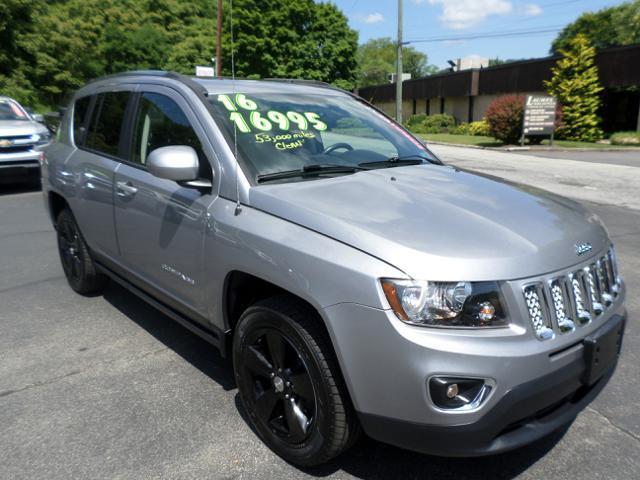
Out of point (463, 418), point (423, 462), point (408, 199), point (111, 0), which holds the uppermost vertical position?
point (111, 0)

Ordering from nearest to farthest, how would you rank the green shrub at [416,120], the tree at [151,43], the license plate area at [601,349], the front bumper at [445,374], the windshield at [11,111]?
the front bumper at [445,374], the license plate area at [601,349], the windshield at [11,111], the tree at [151,43], the green shrub at [416,120]

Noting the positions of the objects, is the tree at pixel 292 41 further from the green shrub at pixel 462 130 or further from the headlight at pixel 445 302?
the headlight at pixel 445 302

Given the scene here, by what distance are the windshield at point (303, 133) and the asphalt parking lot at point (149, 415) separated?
4.61 ft

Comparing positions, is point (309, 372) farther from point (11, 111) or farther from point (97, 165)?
point (11, 111)

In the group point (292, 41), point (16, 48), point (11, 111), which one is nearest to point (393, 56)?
point (292, 41)

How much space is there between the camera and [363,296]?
6.77 ft

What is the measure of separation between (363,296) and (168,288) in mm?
1633

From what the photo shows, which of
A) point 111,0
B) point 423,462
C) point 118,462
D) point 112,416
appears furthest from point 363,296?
point 111,0

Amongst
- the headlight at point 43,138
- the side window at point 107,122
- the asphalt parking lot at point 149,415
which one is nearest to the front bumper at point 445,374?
the asphalt parking lot at point 149,415

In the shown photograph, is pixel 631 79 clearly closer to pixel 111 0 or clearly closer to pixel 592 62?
pixel 592 62

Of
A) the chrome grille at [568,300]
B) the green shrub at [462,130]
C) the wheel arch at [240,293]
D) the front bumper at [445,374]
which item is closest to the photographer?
the front bumper at [445,374]

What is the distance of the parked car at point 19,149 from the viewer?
33.0 ft

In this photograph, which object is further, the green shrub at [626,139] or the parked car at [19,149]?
the green shrub at [626,139]

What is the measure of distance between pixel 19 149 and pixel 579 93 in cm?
2461
